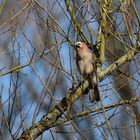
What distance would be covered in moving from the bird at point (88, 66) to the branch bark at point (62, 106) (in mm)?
88

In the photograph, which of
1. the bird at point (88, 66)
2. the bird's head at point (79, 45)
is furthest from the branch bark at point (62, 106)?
the bird's head at point (79, 45)

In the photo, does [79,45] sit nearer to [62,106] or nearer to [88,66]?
[88,66]

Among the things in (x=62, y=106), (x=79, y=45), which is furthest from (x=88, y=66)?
(x=62, y=106)

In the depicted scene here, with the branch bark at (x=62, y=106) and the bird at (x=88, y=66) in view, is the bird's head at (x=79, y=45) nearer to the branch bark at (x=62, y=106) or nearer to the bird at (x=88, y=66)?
the bird at (x=88, y=66)

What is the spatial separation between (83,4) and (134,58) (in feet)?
2.12

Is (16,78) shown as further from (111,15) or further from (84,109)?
(111,15)

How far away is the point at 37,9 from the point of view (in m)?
4.45

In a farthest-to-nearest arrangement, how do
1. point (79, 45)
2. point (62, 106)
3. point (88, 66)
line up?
point (88, 66)
point (79, 45)
point (62, 106)

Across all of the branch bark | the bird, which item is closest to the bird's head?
the bird

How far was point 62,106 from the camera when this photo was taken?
442 centimetres

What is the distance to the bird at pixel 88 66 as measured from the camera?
4.46 meters

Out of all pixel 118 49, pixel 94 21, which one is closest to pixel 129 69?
pixel 118 49

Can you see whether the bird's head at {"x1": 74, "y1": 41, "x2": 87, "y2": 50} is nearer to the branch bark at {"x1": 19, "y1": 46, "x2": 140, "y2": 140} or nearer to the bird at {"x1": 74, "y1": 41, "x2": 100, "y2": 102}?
the bird at {"x1": 74, "y1": 41, "x2": 100, "y2": 102}

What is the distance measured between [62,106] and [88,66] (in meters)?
0.94
